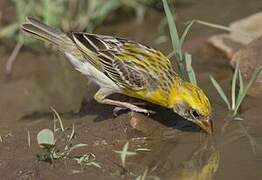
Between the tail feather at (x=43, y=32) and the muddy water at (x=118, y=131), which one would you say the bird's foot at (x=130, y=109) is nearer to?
the muddy water at (x=118, y=131)

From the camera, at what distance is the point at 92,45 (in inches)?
216

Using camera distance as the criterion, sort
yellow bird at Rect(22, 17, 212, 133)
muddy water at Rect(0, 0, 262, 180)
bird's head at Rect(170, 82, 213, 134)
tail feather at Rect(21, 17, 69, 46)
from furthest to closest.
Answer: tail feather at Rect(21, 17, 69, 46) → yellow bird at Rect(22, 17, 212, 133) → bird's head at Rect(170, 82, 213, 134) → muddy water at Rect(0, 0, 262, 180)

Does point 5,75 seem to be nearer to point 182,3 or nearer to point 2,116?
point 2,116

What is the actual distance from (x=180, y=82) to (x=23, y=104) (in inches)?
71.8

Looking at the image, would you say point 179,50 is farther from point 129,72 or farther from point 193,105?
point 193,105

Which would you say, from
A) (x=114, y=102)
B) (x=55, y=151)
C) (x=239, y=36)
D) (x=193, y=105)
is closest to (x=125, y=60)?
(x=114, y=102)

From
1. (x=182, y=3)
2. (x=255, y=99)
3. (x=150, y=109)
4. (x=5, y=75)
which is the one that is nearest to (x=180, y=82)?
(x=150, y=109)

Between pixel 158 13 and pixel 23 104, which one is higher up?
pixel 158 13

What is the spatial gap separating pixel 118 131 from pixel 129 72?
0.48 metres

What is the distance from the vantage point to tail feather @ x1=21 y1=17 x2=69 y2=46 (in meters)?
5.70

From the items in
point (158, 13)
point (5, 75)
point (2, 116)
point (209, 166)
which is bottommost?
point (209, 166)

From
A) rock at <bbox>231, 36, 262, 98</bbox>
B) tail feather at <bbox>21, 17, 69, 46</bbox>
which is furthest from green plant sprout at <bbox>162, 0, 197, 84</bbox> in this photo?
tail feather at <bbox>21, 17, 69, 46</bbox>

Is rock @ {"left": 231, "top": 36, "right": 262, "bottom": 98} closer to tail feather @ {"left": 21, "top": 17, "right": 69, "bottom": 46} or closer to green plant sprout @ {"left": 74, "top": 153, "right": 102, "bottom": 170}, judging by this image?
tail feather @ {"left": 21, "top": 17, "right": 69, "bottom": 46}

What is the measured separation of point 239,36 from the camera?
6648mm
